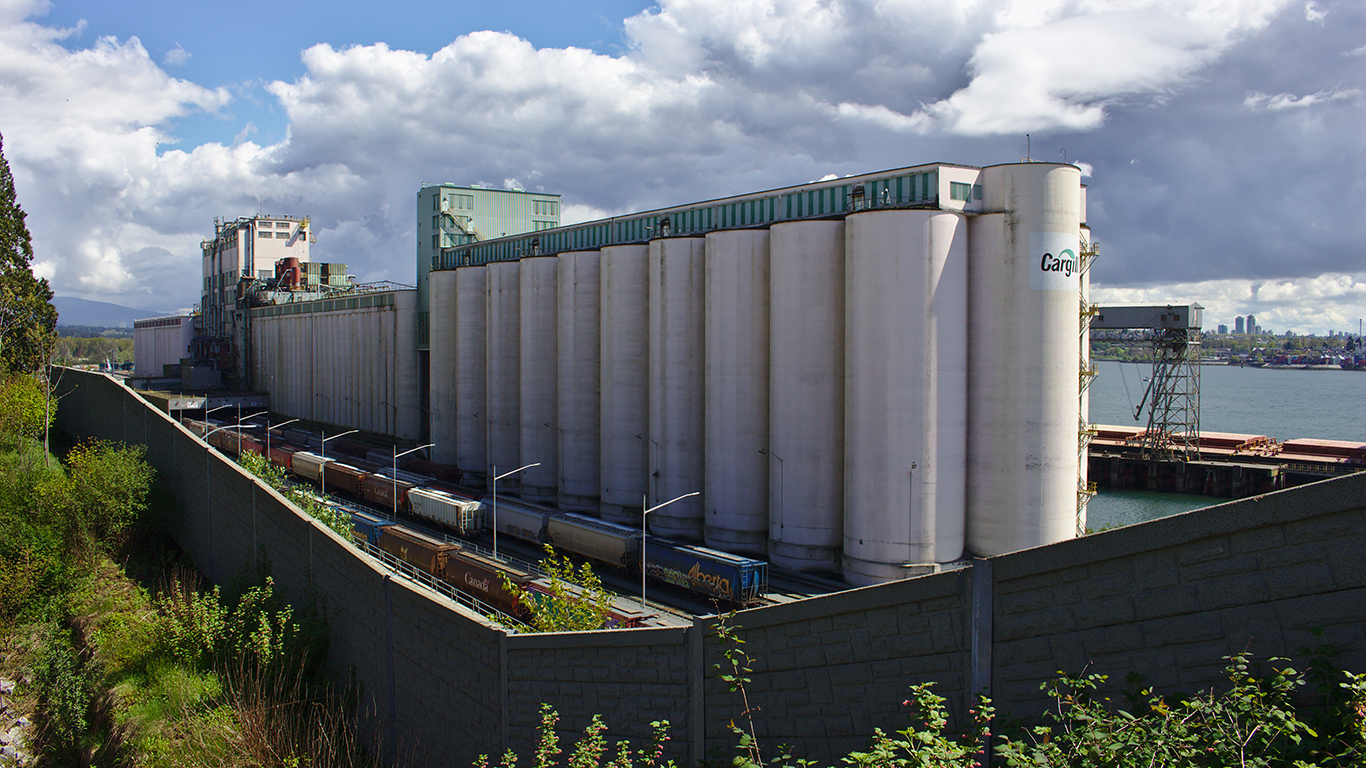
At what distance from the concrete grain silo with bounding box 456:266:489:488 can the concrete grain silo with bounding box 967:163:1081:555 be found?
1558 inches

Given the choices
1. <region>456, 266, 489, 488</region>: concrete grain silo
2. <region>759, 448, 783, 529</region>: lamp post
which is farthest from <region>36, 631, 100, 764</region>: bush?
<region>456, 266, 489, 488</region>: concrete grain silo

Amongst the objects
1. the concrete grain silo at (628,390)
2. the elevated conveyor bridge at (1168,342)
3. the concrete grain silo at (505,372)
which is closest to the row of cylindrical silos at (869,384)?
the concrete grain silo at (628,390)

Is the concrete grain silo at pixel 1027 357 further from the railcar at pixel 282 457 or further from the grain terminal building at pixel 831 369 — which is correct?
the railcar at pixel 282 457

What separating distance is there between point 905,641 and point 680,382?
118ft

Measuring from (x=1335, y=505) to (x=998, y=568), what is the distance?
378 centimetres

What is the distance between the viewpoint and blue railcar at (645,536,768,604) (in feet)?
114

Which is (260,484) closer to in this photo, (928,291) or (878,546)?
(878,546)

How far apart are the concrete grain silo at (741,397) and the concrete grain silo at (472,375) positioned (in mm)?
26853

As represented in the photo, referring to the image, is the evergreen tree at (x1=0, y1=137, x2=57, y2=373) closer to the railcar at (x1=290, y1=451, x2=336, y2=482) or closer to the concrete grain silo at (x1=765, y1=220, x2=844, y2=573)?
the railcar at (x1=290, y1=451, x2=336, y2=482)

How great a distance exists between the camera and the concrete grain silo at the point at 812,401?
40.4m

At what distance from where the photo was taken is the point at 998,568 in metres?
11.0

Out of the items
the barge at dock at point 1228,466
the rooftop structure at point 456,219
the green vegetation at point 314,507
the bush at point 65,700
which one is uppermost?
the rooftop structure at point 456,219

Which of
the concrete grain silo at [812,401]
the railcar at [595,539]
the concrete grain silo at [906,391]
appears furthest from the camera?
the concrete grain silo at [812,401]

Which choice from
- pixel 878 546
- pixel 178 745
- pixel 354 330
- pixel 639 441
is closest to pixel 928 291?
pixel 878 546
